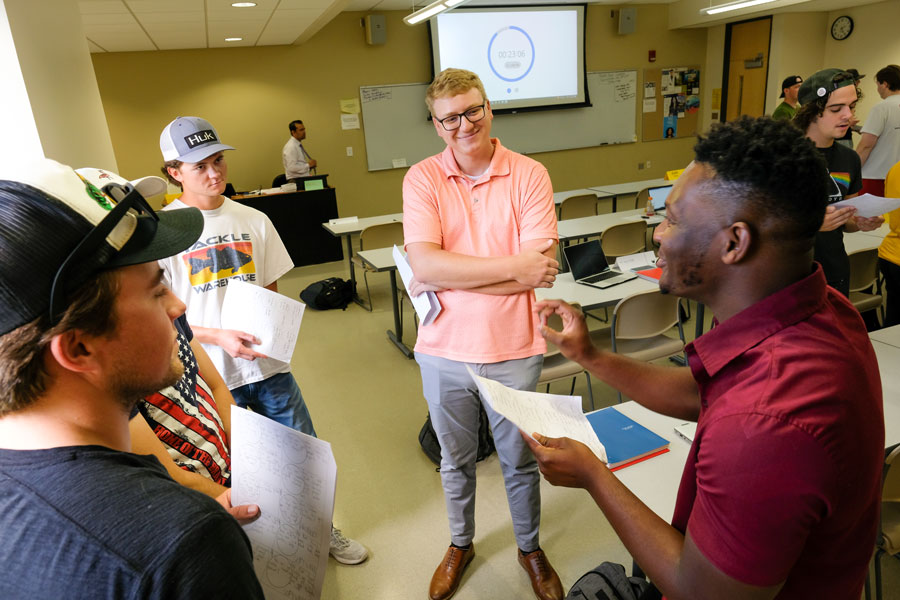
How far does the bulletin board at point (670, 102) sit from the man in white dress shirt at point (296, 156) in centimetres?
557

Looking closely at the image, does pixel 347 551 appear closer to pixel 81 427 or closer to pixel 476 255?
pixel 476 255

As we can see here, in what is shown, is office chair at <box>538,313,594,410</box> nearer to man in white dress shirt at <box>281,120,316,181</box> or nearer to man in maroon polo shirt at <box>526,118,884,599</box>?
man in maroon polo shirt at <box>526,118,884,599</box>

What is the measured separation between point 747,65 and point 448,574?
9.38 meters

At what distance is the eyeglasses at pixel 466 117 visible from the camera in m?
1.67

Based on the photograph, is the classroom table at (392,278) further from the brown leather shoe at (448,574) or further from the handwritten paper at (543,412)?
the handwritten paper at (543,412)

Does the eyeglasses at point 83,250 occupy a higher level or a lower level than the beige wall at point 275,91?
lower

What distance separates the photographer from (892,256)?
2777 millimetres

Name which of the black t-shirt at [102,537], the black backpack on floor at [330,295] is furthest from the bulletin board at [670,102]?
the black t-shirt at [102,537]

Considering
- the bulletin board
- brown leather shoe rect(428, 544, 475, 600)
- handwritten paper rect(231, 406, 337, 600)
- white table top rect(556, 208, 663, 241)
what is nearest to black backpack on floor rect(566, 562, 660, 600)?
brown leather shoe rect(428, 544, 475, 600)

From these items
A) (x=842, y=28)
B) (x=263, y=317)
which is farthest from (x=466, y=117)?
(x=842, y=28)

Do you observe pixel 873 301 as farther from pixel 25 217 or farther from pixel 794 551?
pixel 25 217

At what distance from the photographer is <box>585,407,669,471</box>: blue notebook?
1530 millimetres

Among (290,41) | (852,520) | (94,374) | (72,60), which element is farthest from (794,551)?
(290,41)

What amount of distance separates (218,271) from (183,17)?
4543mm
